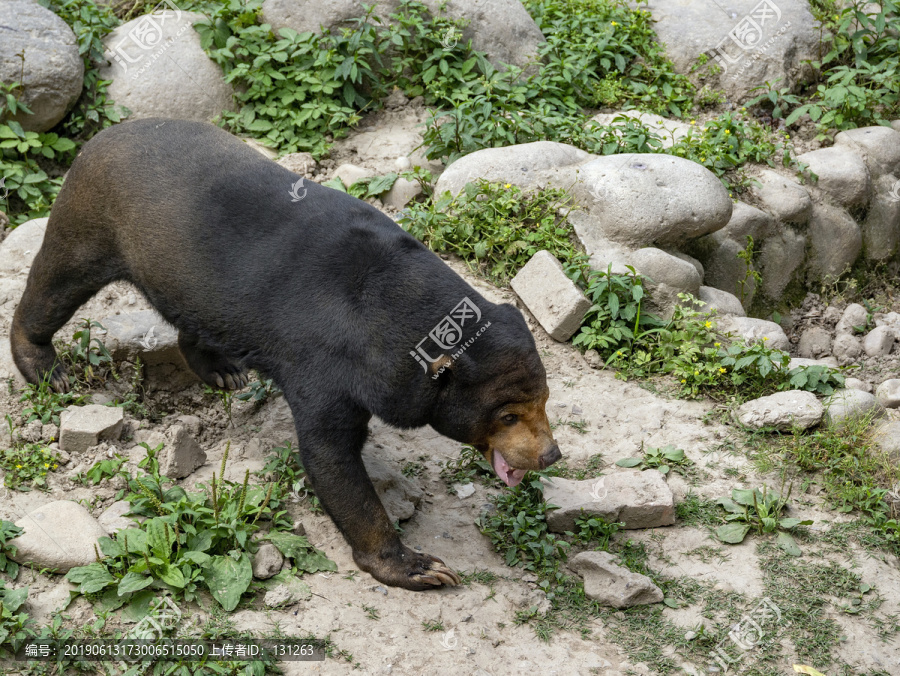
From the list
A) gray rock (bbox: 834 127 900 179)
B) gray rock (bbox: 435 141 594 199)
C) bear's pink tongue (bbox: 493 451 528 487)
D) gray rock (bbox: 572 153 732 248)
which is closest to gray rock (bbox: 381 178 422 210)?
gray rock (bbox: 435 141 594 199)

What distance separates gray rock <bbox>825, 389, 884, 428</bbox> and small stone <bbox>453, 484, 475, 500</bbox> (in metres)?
2.37

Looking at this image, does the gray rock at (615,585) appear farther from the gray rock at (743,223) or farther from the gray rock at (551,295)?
the gray rock at (743,223)

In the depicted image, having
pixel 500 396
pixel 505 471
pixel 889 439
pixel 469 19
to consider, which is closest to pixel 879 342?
pixel 889 439

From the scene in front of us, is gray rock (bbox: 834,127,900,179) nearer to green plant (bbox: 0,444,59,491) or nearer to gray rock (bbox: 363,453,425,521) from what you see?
gray rock (bbox: 363,453,425,521)

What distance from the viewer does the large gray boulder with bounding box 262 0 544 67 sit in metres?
8.35

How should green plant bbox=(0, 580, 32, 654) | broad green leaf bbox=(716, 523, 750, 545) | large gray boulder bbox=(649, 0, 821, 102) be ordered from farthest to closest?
large gray boulder bbox=(649, 0, 821, 102), broad green leaf bbox=(716, 523, 750, 545), green plant bbox=(0, 580, 32, 654)

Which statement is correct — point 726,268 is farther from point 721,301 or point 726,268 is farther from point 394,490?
point 394,490

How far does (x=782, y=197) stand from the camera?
7973mm

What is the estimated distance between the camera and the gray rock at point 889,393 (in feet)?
20.0

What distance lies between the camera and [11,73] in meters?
7.39

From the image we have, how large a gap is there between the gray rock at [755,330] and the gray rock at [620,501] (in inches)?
70.2

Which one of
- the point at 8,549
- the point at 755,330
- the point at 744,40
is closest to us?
the point at 8,549

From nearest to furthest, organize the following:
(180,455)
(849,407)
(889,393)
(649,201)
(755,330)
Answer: (180,455)
(849,407)
(889,393)
(755,330)
(649,201)

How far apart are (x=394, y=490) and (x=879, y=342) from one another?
4.38 m
